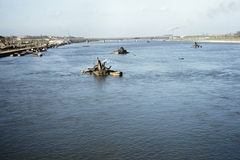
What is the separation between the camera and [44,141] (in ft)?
85.8

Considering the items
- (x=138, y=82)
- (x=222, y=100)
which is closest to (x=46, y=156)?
(x=222, y=100)

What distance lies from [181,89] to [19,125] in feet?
94.9

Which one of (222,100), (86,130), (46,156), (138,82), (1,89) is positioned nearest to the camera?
(46,156)

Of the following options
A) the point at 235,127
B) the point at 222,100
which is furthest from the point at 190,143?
the point at 222,100

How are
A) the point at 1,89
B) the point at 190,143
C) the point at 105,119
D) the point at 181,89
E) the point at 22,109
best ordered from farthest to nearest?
the point at 1,89 → the point at 181,89 → the point at 22,109 → the point at 105,119 → the point at 190,143

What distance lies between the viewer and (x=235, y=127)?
2894 cm

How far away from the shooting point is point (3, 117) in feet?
110

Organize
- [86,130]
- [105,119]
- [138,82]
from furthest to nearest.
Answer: [138,82] < [105,119] < [86,130]

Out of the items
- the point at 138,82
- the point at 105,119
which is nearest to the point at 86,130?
the point at 105,119

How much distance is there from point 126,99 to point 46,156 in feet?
66.3

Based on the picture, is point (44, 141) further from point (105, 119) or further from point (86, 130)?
point (105, 119)

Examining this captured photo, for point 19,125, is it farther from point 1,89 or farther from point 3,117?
point 1,89

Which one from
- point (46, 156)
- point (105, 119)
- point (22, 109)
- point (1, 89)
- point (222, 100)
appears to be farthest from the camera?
point (1, 89)

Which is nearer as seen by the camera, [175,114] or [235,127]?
[235,127]
